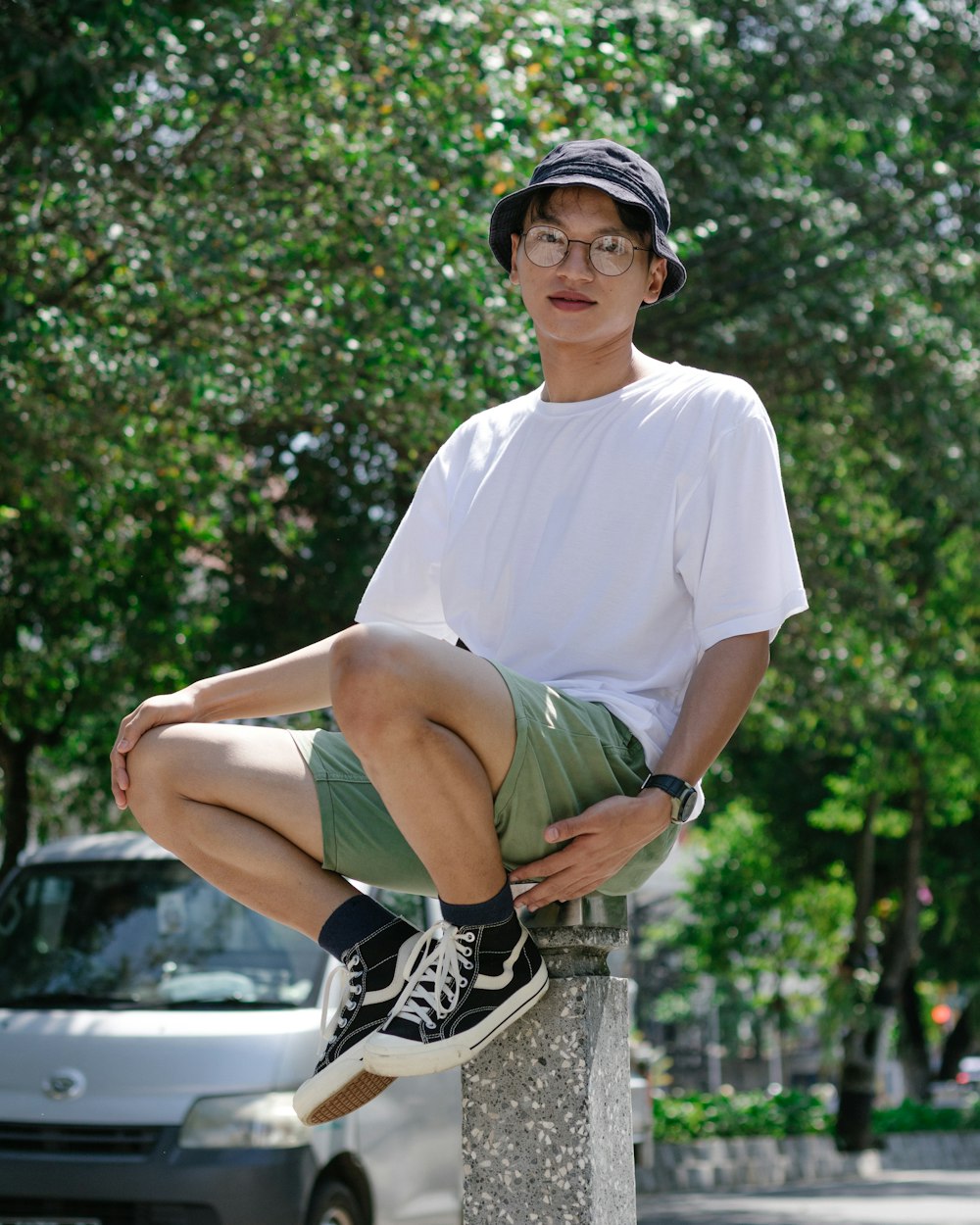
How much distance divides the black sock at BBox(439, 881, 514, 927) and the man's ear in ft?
4.32

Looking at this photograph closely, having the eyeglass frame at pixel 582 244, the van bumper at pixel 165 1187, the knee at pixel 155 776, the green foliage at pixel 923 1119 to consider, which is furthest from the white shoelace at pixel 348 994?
the green foliage at pixel 923 1119

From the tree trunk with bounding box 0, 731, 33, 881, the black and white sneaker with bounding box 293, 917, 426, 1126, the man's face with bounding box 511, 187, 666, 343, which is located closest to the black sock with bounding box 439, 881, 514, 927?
the black and white sneaker with bounding box 293, 917, 426, 1126

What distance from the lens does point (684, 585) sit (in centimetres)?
333

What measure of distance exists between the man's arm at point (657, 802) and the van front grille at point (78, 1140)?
3703 millimetres

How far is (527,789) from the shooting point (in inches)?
118

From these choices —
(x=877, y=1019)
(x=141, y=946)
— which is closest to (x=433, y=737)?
(x=141, y=946)

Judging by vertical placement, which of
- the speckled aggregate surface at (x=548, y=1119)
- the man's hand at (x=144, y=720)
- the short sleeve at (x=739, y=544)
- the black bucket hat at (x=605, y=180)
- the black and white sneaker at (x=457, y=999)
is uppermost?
the black bucket hat at (x=605, y=180)

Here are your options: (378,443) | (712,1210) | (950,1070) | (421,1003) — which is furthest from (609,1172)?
(950,1070)

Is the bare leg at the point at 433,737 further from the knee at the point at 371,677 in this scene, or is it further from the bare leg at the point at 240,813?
the bare leg at the point at 240,813

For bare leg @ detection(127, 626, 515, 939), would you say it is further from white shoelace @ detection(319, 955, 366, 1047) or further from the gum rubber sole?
the gum rubber sole

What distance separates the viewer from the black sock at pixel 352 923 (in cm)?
320

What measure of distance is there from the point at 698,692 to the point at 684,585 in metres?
0.28

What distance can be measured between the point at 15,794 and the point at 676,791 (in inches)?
426

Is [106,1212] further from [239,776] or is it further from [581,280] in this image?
[581,280]
